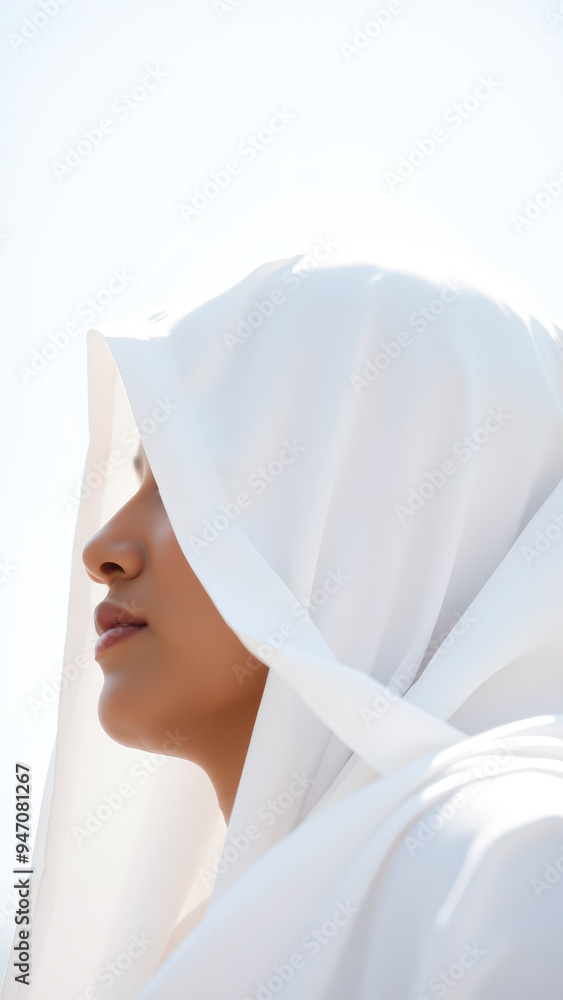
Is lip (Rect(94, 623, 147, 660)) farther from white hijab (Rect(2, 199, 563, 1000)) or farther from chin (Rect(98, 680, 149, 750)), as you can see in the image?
white hijab (Rect(2, 199, 563, 1000))

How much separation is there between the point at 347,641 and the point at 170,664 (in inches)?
10.6

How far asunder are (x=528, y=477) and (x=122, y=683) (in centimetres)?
71

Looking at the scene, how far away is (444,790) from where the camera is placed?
897 mm

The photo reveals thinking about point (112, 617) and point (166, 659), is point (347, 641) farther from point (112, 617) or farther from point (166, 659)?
point (112, 617)

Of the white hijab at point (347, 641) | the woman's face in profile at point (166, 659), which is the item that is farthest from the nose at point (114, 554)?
the white hijab at point (347, 641)

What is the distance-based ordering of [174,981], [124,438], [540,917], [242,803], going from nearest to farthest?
[540,917], [174,981], [242,803], [124,438]

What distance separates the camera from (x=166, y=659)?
4.33 ft

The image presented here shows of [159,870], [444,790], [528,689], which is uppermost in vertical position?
[528,689]

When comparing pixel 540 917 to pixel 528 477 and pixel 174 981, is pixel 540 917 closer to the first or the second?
pixel 174 981

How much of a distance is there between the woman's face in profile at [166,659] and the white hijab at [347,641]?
0.17 ft

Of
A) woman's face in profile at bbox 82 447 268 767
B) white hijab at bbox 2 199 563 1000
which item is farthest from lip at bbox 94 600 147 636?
white hijab at bbox 2 199 563 1000

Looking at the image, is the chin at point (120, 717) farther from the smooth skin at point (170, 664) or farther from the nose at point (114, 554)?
the nose at point (114, 554)

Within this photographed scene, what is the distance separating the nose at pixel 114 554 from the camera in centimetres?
138

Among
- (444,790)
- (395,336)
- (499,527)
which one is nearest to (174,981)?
(444,790)
